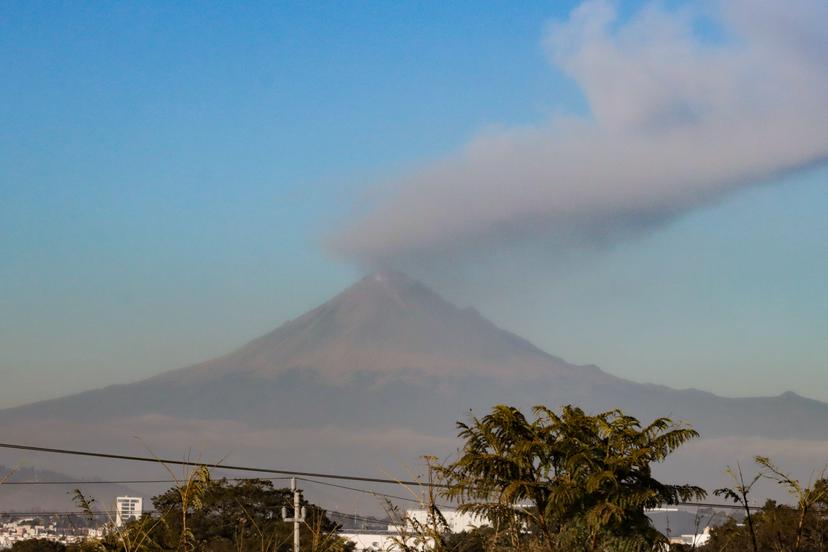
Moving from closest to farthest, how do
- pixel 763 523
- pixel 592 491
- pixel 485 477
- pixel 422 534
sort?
pixel 422 534, pixel 592 491, pixel 485 477, pixel 763 523

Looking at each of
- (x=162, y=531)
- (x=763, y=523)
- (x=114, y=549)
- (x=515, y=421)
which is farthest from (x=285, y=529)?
(x=114, y=549)

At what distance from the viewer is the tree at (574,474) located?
20781mm

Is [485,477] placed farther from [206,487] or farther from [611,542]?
[206,487]

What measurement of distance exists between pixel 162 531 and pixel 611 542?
104 ft

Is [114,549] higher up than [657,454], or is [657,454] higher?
[657,454]

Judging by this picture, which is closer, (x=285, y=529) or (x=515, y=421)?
(x=515, y=421)

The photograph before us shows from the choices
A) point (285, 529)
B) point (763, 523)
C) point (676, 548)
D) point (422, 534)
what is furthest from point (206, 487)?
point (285, 529)

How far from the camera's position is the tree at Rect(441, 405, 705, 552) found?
20.8 meters

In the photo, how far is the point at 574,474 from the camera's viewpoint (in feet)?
70.1

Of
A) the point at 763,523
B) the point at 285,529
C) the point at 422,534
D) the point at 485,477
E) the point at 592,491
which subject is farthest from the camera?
the point at 285,529

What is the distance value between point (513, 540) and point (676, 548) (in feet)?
21.0

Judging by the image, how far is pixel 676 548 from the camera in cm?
2123

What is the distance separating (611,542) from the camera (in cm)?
2086

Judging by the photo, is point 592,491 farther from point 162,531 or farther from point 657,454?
point 162,531
